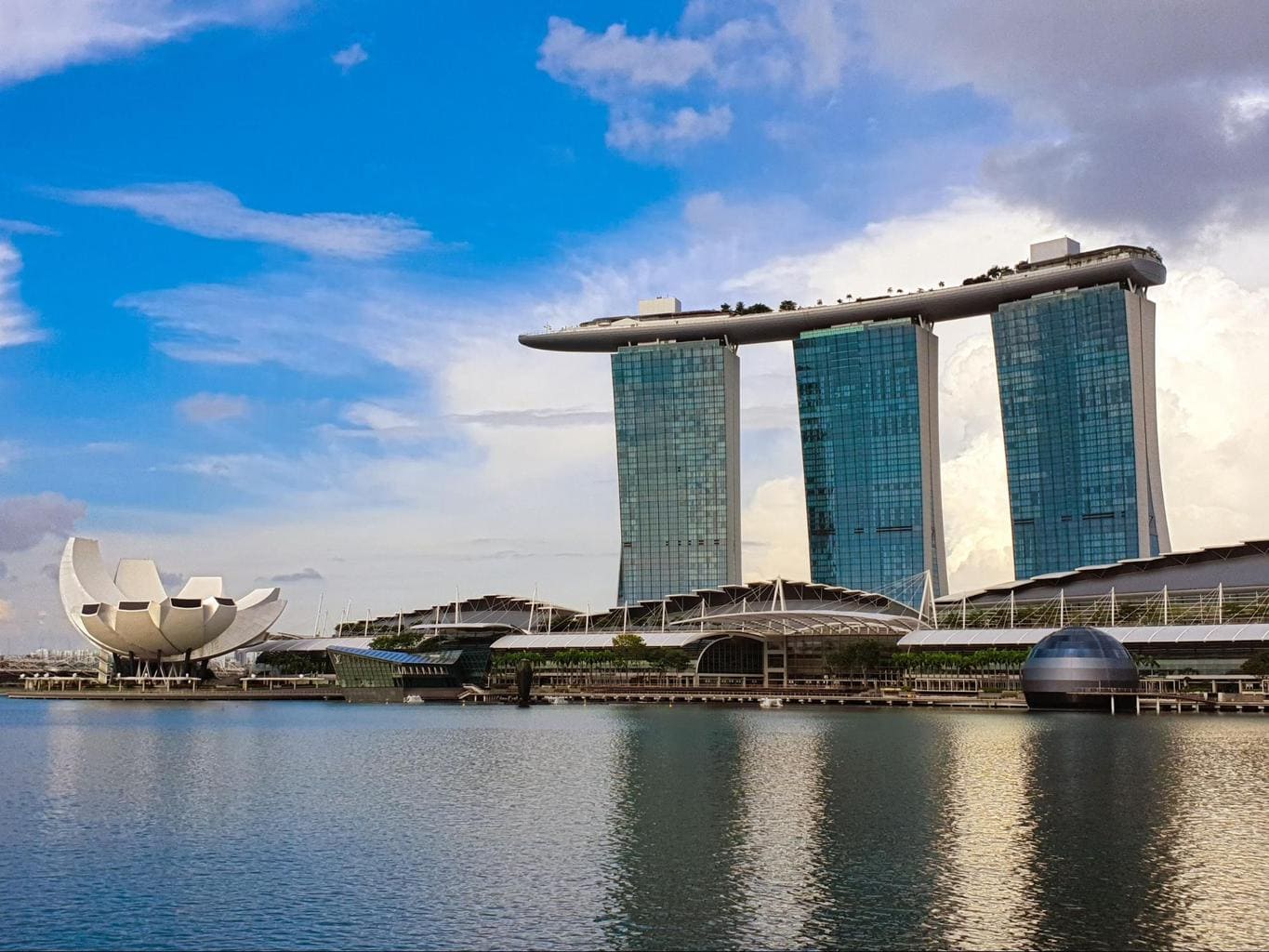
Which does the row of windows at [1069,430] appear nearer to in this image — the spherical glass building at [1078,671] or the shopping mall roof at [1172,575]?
the shopping mall roof at [1172,575]

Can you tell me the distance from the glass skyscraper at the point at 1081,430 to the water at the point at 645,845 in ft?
378

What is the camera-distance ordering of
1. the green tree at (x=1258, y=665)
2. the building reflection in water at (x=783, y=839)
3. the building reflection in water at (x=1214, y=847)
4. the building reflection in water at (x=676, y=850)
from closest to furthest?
the building reflection in water at (x=1214, y=847) < the building reflection in water at (x=676, y=850) < the building reflection in water at (x=783, y=839) < the green tree at (x=1258, y=665)

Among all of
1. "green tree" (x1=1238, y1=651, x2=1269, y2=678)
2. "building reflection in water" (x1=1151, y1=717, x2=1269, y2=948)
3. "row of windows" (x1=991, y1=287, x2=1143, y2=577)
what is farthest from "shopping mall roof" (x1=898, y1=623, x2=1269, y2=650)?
"building reflection in water" (x1=1151, y1=717, x2=1269, y2=948)

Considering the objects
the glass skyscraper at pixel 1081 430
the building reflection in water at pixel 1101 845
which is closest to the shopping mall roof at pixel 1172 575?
the glass skyscraper at pixel 1081 430

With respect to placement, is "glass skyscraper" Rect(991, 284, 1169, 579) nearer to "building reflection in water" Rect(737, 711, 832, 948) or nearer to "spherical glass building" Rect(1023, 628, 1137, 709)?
"spherical glass building" Rect(1023, 628, 1137, 709)

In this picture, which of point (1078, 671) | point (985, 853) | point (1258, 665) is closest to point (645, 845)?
point (985, 853)

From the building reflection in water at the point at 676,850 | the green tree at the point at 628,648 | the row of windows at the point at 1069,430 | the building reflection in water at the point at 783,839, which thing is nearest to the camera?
the building reflection in water at the point at 676,850

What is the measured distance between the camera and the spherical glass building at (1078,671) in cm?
10231

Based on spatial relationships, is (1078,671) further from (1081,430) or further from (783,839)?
(1081,430)

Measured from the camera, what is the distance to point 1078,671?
337 feet

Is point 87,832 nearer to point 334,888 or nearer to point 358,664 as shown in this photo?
point 334,888

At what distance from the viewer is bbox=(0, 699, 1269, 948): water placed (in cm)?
2972

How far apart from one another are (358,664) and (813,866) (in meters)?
127

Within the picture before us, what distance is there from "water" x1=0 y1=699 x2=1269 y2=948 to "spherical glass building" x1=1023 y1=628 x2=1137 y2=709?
95.0 feet
